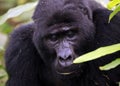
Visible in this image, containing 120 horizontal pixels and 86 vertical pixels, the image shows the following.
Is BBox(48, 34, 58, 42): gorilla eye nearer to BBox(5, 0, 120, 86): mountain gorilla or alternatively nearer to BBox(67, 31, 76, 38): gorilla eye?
BBox(5, 0, 120, 86): mountain gorilla

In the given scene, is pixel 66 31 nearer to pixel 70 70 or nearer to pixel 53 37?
pixel 53 37

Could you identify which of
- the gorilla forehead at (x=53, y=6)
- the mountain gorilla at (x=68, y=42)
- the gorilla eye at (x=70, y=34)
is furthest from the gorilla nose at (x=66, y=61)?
the gorilla forehead at (x=53, y=6)

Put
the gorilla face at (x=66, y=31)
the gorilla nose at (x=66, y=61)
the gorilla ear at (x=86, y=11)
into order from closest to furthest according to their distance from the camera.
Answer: the gorilla nose at (x=66, y=61), the gorilla face at (x=66, y=31), the gorilla ear at (x=86, y=11)

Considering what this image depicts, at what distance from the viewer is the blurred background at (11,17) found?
4.52 meters

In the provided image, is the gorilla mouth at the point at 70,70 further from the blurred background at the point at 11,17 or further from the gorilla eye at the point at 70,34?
the blurred background at the point at 11,17

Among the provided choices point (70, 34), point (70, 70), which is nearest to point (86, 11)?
point (70, 34)

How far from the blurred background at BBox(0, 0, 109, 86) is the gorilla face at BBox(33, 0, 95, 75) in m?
0.22

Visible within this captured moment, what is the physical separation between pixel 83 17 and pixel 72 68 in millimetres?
450

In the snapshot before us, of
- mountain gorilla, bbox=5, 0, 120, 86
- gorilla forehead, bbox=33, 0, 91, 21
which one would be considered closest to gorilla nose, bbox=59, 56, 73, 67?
mountain gorilla, bbox=5, 0, 120, 86

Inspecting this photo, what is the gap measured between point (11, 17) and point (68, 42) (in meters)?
0.58

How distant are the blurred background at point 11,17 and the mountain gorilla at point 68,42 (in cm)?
18

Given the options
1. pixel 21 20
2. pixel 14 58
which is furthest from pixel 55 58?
pixel 21 20

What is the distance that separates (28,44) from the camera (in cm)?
488

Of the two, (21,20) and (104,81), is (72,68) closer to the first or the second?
(104,81)
